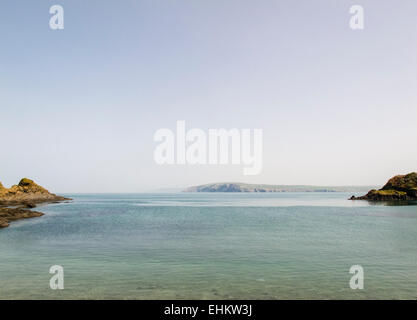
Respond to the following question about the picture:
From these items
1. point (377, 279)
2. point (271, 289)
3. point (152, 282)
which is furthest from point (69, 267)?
point (377, 279)

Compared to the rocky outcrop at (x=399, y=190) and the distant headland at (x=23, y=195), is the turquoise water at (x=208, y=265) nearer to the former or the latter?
the distant headland at (x=23, y=195)

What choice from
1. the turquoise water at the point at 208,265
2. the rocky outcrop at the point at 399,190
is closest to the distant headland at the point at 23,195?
the turquoise water at the point at 208,265

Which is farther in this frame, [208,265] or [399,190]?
[399,190]

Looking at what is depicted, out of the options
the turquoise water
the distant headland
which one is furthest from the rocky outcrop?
the distant headland

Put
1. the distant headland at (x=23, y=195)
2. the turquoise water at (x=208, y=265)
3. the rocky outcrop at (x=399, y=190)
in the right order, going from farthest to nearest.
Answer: the rocky outcrop at (x=399, y=190) → the distant headland at (x=23, y=195) → the turquoise water at (x=208, y=265)

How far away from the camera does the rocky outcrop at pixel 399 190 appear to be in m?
146

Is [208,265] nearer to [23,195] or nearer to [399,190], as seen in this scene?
[23,195]

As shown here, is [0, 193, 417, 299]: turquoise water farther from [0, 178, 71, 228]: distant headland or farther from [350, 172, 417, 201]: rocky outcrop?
[350, 172, 417, 201]: rocky outcrop

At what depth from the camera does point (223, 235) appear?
142 ft

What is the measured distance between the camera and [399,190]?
499ft

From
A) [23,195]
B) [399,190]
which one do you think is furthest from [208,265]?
[399,190]

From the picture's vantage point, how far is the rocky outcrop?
146 m
